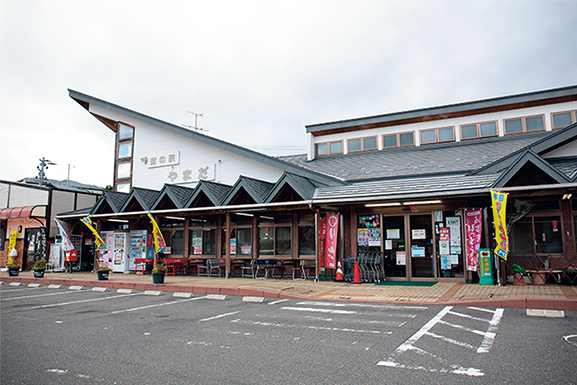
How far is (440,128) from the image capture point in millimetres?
17359

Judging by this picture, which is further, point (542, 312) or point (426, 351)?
point (542, 312)

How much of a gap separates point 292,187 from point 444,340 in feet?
27.2

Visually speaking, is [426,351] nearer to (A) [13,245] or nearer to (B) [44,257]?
(B) [44,257]

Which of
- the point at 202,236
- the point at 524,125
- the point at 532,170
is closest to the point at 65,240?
the point at 202,236

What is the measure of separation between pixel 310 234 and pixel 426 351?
9909 millimetres

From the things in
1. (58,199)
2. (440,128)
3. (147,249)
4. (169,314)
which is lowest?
(169,314)

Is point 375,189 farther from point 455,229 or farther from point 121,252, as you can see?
point 121,252

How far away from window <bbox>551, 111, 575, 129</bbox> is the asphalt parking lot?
34.2ft

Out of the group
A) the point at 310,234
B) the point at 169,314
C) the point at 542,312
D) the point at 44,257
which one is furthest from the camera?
the point at 44,257

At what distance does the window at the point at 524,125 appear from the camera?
15766mm

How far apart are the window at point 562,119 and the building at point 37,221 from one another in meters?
22.0

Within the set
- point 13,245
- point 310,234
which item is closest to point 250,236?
point 310,234

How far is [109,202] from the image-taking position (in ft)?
59.0

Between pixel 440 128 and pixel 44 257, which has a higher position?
pixel 440 128
